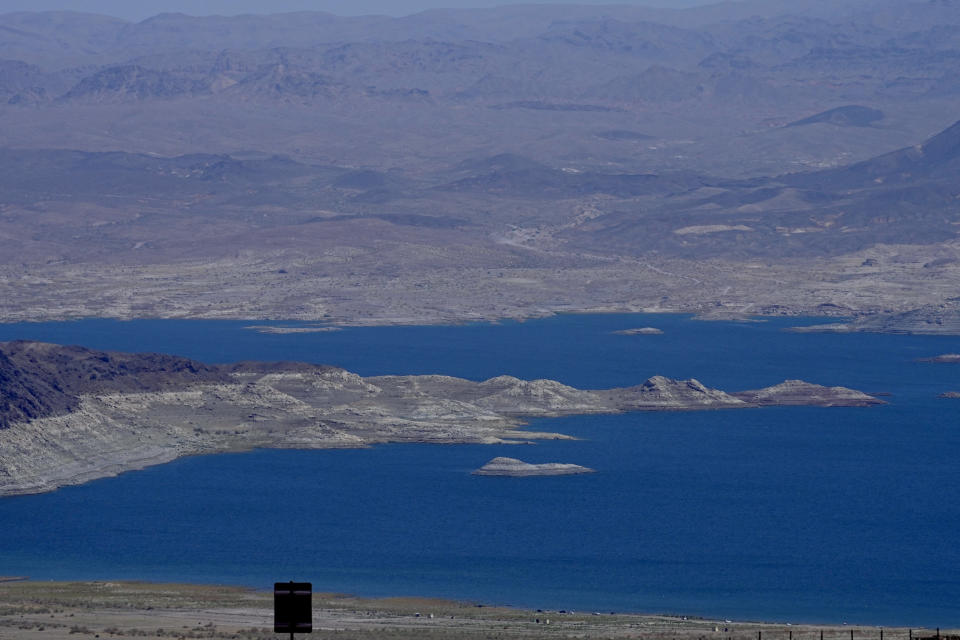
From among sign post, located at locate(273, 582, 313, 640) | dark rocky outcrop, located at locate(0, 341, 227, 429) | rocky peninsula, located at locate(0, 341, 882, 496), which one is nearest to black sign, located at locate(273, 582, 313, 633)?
sign post, located at locate(273, 582, 313, 640)

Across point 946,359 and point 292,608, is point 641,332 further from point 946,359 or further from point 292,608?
point 292,608

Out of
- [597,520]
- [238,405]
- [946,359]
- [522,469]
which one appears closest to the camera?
[597,520]

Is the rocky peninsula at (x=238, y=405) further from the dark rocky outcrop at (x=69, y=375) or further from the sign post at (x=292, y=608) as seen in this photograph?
the sign post at (x=292, y=608)

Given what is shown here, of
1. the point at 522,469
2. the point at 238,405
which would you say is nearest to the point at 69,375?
the point at 238,405

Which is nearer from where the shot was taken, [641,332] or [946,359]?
[946,359]

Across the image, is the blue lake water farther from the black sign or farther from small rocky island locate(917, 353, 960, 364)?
the black sign

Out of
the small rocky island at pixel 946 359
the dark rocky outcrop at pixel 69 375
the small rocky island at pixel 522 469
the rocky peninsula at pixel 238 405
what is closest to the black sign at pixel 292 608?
the rocky peninsula at pixel 238 405
